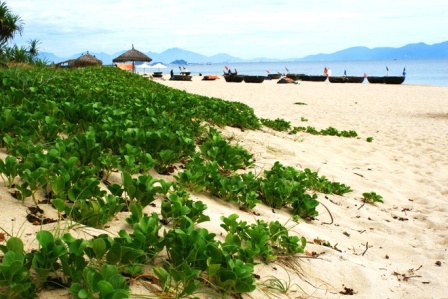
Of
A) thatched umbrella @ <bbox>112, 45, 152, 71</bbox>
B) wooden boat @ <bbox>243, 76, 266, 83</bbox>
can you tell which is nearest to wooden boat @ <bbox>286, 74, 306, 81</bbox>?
wooden boat @ <bbox>243, 76, 266, 83</bbox>

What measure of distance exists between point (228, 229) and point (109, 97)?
206 inches

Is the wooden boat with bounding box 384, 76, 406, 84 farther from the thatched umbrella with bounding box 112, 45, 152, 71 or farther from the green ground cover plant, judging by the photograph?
the green ground cover plant

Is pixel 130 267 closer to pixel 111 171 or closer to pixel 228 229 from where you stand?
pixel 228 229

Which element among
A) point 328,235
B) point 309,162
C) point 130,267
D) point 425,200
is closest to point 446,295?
point 328,235

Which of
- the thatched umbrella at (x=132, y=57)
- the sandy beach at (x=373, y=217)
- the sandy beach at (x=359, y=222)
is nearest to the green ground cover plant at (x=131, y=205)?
the sandy beach at (x=359, y=222)

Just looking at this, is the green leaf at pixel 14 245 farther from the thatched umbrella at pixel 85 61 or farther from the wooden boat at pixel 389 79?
the wooden boat at pixel 389 79

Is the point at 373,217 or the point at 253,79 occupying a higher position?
the point at 253,79

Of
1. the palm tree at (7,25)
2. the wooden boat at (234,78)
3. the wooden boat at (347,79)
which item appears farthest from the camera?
the wooden boat at (347,79)

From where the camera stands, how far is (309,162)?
6875mm

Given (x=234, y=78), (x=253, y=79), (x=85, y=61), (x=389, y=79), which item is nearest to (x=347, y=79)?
(x=389, y=79)

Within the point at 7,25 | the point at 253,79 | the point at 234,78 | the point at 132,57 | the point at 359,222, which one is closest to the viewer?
the point at 359,222

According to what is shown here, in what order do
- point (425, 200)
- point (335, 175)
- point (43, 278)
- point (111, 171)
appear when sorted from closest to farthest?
point (43, 278) < point (111, 171) < point (425, 200) < point (335, 175)

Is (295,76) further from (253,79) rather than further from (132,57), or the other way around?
(132,57)

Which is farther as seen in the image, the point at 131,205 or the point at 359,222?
the point at 359,222
